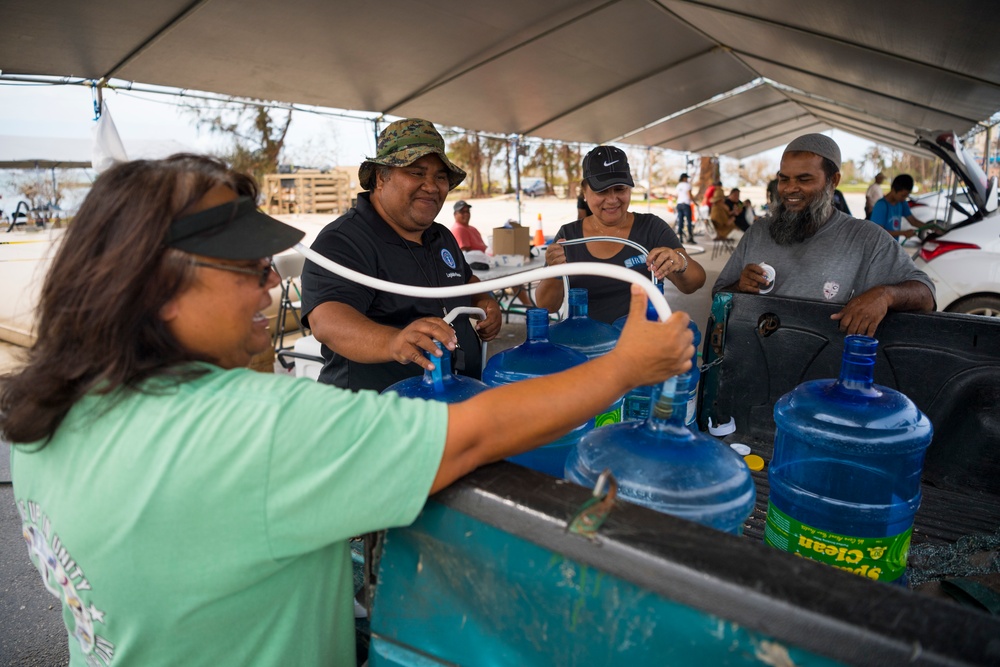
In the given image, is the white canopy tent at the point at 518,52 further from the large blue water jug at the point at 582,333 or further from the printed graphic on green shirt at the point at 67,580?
the printed graphic on green shirt at the point at 67,580

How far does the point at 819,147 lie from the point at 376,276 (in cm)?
201

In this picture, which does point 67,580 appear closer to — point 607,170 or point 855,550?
point 855,550

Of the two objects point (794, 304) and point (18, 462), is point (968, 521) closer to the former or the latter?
point (794, 304)

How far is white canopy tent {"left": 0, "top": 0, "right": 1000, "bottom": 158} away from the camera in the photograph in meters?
4.11

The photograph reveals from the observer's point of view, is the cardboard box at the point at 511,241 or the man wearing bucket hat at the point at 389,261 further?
the cardboard box at the point at 511,241

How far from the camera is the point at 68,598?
966mm

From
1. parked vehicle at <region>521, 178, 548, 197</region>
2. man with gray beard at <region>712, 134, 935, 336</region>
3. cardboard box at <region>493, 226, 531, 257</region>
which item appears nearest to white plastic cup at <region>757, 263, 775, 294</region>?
man with gray beard at <region>712, 134, 935, 336</region>

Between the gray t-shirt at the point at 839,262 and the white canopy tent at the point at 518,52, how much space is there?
8.28 ft

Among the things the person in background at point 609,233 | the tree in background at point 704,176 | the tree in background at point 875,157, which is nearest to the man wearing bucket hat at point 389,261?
the person in background at point 609,233

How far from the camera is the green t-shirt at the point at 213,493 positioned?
0.79 meters

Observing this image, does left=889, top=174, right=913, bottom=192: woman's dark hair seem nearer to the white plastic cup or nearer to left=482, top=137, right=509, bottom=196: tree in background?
the white plastic cup

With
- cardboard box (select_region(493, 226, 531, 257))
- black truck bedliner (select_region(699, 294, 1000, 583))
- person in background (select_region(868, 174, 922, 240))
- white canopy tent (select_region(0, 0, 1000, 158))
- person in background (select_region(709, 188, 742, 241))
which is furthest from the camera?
person in background (select_region(709, 188, 742, 241))

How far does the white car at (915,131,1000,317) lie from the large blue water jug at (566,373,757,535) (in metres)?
5.13

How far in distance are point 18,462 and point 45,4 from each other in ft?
12.2
